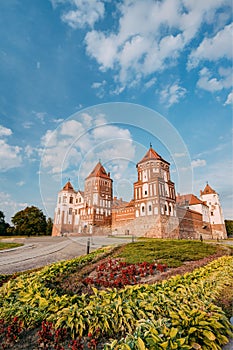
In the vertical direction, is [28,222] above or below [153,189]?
below

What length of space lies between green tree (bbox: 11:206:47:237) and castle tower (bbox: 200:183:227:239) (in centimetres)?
3855

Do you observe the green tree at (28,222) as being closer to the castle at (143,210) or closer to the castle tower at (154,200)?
the castle at (143,210)

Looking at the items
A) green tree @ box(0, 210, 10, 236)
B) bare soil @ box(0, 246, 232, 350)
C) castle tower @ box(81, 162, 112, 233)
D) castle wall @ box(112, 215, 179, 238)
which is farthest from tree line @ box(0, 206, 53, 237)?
bare soil @ box(0, 246, 232, 350)

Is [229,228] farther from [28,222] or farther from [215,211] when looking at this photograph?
[28,222]

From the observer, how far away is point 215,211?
151 feet

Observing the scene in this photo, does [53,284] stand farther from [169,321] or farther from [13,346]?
[169,321]

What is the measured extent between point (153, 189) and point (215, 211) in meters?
28.8

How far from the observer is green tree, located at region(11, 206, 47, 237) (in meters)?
35.6

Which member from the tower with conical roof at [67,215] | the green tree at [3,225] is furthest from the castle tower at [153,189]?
the green tree at [3,225]

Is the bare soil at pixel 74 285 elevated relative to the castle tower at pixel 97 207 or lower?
lower

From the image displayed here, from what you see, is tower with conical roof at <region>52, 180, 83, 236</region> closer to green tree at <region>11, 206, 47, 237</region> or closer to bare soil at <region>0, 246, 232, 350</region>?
green tree at <region>11, 206, 47, 237</region>

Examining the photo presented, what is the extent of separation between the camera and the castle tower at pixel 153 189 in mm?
23736

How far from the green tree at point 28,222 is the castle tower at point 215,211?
38.5 m

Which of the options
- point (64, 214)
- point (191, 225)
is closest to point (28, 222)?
point (64, 214)
